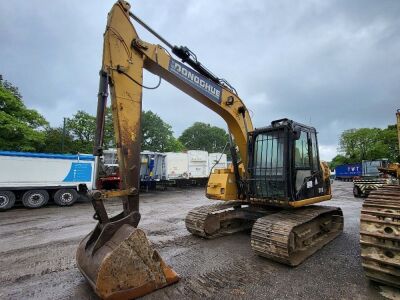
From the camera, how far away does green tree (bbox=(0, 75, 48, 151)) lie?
22094 millimetres

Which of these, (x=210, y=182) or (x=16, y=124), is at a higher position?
(x=16, y=124)

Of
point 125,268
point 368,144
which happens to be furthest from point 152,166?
point 368,144

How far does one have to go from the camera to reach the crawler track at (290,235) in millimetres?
4672

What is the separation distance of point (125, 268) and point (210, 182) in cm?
356

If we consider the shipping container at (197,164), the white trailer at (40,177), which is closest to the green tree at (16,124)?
the white trailer at (40,177)

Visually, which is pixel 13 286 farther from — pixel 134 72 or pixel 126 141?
pixel 134 72

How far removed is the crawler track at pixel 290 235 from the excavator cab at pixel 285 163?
367mm

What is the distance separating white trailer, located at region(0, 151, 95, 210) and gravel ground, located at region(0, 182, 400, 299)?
596 cm

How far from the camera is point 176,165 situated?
22.6 metres

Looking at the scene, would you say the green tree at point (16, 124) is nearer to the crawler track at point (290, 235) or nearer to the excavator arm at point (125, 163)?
the excavator arm at point (125, 163)

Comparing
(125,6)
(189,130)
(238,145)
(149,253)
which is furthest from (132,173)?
(189,130)

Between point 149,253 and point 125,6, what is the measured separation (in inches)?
151

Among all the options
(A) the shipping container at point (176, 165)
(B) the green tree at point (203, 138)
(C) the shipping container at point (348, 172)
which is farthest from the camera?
(B) the green tree at point (203, 138)

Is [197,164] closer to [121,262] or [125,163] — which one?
Answer: [125,163]
